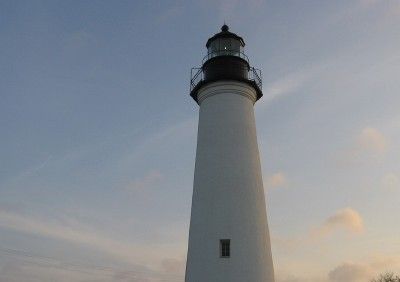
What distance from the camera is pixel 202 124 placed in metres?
22.0

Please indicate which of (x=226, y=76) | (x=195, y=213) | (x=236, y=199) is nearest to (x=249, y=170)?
(x=236, y=199)

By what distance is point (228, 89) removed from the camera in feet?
71.5

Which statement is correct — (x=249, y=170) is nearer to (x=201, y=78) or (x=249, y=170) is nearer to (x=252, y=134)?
(x=252, y=134)

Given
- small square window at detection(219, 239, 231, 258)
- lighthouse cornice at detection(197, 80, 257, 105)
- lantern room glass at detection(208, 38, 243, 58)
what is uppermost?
lantern room glass at detection(208, 38, 243, 58)

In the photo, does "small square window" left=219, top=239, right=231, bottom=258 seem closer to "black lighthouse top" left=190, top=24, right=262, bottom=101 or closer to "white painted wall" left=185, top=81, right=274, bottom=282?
"white painted wall" left=185, top=81, right=274, bottom=282

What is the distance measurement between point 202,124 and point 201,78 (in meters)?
2.39

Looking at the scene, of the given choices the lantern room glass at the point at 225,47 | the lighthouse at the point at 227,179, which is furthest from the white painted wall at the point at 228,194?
the lantern room glass at the point at 225,47

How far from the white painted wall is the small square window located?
0.15 meters

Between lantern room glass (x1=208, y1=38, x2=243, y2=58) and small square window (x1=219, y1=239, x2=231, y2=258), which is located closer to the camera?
small square window (x1=219, y1=239, x2=231, y2=258)

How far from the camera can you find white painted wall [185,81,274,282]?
1927 centimetres

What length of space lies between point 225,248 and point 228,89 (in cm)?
729

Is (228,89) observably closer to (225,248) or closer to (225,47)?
(225,47)

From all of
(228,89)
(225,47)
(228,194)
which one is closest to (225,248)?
(228,194)

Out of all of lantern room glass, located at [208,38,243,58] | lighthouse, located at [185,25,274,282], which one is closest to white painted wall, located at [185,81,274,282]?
lighthouse, located at [185,25,274,282]
